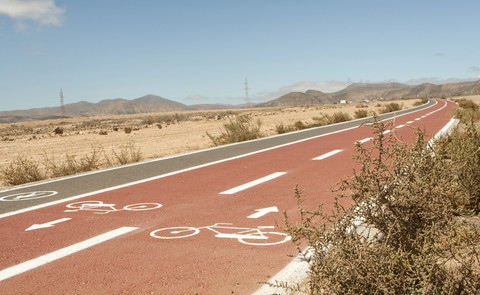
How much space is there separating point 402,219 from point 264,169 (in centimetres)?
853

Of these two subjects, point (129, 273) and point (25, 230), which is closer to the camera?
point (129, 273)

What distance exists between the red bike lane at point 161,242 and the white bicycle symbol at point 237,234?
26 mm

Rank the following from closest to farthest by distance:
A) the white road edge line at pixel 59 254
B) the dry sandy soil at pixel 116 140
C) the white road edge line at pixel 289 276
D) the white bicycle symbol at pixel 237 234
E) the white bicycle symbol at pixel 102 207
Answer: the white road edge line at pixel 289 276 → the white road edge line at pixel 59 254 → the white bicycle symbol at pixel 237 234 → the white bicycle symbol at pixel 102 207 → the dry sandy soil at pixel 116 140

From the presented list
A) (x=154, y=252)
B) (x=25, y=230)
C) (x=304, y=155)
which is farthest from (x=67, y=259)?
(x=304, y=155)

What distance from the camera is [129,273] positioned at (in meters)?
4.70

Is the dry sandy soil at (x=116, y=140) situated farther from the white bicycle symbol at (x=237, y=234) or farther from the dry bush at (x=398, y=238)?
the dry bush at (x=398, y=238)

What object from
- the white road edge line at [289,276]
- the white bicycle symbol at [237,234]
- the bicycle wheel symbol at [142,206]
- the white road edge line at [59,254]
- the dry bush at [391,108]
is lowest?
the white road edge line at [289,276]

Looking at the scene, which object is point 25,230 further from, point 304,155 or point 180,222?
point 304,155

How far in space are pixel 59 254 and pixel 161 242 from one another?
1160 mm

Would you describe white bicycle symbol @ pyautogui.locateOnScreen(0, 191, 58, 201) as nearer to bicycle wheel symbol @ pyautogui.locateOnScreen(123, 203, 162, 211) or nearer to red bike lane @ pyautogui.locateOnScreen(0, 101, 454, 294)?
red bike lane @ pyautogui.locateOnScreen(0, 101, 454, 294)

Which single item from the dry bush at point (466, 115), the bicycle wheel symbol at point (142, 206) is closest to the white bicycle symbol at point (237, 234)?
the bicycle wheel symbol at point (142, 206)

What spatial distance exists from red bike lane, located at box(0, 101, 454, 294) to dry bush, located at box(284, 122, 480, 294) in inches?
22.0

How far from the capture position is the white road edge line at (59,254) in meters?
4.94

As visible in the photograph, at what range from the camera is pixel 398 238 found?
3527mm
